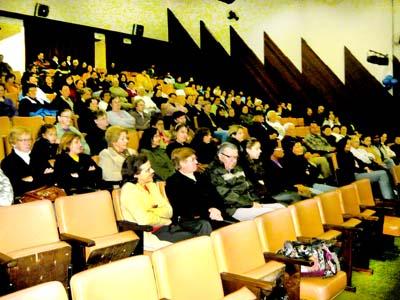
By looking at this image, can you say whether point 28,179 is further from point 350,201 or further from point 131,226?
point 350,201

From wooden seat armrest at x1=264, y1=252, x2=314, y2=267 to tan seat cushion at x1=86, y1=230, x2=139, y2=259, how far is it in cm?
74

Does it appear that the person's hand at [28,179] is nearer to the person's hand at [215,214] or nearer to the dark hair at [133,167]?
the dark hair at [133,167]

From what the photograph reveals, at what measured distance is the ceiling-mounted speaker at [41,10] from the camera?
8.46 metres

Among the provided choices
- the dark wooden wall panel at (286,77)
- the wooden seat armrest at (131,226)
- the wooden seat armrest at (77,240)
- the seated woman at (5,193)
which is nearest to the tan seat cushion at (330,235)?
the wooden seat armrest at (131,226)

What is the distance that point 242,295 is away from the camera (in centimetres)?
185

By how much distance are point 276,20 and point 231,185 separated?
7621mm

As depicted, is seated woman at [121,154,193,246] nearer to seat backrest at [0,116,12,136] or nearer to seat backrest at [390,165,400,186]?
seat backrest at [0,116,12,136]

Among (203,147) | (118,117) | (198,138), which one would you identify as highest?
(118,117)

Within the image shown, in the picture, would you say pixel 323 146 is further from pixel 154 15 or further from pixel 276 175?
pixel 154 15

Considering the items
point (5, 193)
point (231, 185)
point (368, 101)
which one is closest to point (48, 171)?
point (5, 193)

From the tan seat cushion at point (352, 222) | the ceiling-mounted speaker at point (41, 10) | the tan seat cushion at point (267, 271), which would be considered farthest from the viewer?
the ceiling-mounted speaker at point (41, 10)

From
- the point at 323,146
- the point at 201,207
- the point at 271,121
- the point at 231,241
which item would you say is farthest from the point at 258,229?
the point at 271,121

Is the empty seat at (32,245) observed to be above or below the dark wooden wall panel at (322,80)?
below

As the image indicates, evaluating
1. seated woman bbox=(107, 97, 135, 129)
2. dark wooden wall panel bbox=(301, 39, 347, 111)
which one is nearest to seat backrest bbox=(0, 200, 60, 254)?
seated woman bbox=(107, 97, 135, 129)
